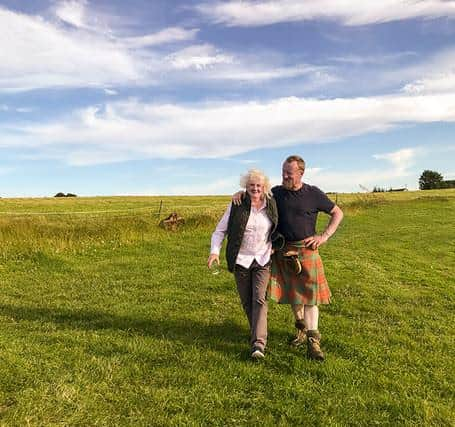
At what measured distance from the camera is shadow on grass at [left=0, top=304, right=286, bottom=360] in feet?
20.6

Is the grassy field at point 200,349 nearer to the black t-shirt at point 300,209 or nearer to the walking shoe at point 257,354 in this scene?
the walking shoe at point 257,354

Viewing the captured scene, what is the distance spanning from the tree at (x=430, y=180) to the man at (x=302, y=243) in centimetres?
11875

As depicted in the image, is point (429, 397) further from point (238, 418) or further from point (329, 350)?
point (238, 418)

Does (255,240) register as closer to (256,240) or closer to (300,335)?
(256,240)

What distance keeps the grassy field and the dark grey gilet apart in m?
1.30

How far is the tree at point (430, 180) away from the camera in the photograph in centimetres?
11510

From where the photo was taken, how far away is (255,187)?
5531 millimetres

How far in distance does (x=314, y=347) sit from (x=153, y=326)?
8.42 feet

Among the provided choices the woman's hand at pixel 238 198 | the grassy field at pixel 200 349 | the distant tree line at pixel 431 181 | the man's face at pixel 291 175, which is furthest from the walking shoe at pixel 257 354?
the distant tree line at pixel 431 181

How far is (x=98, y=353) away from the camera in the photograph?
5.89m

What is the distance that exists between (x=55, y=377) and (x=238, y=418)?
2091 millimetres

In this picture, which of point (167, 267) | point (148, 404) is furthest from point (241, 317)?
point (167, 267)

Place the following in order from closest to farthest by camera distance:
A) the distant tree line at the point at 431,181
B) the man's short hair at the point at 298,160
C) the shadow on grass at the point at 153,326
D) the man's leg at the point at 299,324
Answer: the man's short hair at the point at 298,160 → the man's leg at the point at 299,324 → the shadow on grass at the point at 153,326 → the distant tree line at the point at 431,181

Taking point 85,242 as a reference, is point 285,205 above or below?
above
